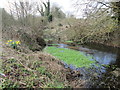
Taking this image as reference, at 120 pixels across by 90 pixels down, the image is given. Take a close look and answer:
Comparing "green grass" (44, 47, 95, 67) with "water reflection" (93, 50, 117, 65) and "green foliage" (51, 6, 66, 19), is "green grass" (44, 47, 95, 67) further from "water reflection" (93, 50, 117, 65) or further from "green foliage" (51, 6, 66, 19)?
"green foliage" (51, 6, 66, 19)

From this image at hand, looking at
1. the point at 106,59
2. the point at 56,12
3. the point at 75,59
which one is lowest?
the point at 106,59

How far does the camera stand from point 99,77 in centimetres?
531

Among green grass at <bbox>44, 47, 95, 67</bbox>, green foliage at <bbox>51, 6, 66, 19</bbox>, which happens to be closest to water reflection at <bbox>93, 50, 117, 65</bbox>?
green grass at <bbox>44, 47, 95, 67</bbox>

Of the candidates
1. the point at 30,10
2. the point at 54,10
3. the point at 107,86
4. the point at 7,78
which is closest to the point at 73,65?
the point at 107,86

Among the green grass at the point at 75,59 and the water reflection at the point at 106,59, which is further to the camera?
the water reflection at the point at 106,59

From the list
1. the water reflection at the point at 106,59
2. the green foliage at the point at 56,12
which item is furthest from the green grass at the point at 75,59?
the green foliage at the point at 56,12

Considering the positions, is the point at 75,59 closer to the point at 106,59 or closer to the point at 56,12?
the point at 106,59

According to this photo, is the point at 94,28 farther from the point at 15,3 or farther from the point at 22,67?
the point at 15,3

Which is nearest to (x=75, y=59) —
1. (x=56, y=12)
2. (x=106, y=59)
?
(x=106, y=59)

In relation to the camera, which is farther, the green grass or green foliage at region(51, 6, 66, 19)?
green foliage at region(51, 6, 66, 19)

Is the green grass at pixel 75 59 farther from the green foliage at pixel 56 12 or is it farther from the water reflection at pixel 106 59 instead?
the green foliage at pixel 56 12

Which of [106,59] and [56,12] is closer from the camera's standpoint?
[106,59]

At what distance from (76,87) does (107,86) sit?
1.87 meters

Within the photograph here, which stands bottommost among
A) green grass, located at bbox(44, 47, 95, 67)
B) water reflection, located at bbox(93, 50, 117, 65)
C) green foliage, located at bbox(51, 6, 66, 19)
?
A: water reflection, located at bbox(93, 50, 117, 65)
